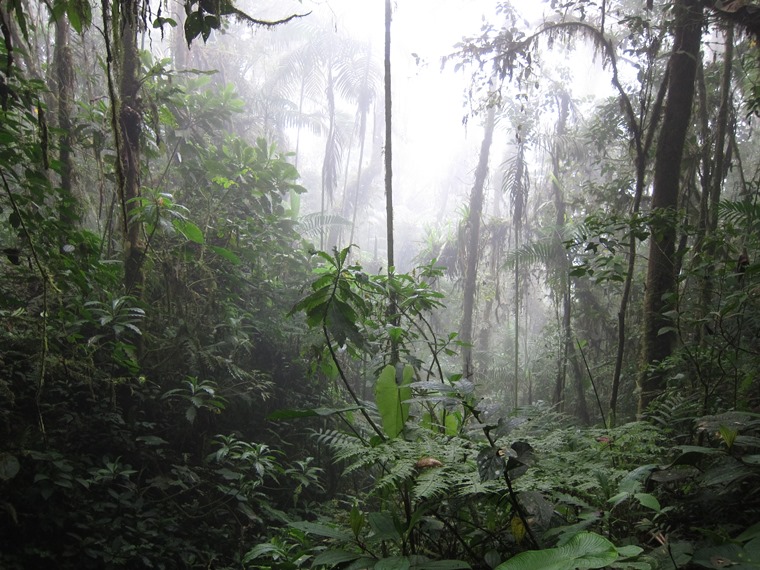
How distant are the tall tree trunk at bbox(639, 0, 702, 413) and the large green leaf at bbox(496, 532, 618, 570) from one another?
298 cm

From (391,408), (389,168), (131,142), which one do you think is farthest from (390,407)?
(131,142)

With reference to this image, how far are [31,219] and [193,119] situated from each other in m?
4.00

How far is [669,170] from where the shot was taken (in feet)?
13.0

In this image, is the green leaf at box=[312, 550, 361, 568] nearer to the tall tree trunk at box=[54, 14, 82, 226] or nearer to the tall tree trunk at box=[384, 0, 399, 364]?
the tall tree trunk at box=[384, 0, 399, 364]

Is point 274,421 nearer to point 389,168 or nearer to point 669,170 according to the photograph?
point 389,168

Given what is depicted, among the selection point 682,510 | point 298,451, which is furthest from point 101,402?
point 682,510

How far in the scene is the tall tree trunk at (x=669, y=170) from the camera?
374 cm

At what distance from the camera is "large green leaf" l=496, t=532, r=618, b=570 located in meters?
0.96

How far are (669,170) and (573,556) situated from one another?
377 cm

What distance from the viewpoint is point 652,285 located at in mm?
3787

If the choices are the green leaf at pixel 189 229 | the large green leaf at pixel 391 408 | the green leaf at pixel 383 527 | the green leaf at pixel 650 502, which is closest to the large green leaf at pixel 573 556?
the green leaf at pixel 650 502

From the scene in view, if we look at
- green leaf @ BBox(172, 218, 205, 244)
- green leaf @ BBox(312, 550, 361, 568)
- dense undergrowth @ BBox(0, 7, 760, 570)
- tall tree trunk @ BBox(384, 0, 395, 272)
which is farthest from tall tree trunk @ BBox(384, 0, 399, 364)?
green leaf @ BBox(312, 550, 361, 568)

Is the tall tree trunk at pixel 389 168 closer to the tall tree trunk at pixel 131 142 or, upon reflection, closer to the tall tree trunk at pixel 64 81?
the tall tree trunk at pixel 131 142

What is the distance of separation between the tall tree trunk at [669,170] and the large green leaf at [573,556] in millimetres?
2979
